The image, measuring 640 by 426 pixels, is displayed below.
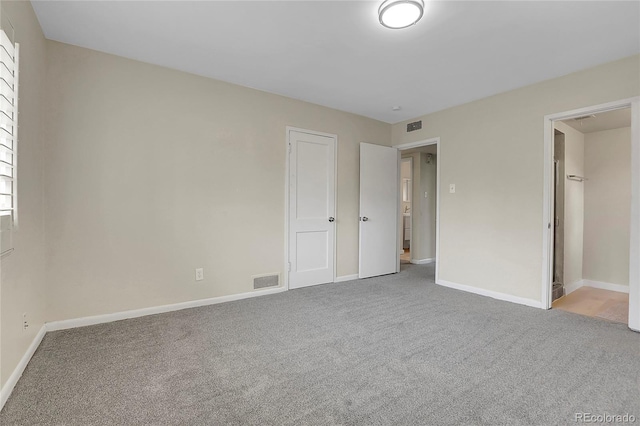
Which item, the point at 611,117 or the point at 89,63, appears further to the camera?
the point at 611,117

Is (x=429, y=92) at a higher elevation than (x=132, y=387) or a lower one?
higher

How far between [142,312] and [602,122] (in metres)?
5.72

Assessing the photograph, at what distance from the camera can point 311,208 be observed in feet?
13.0

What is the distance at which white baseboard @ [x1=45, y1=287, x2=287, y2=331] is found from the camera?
253 centimetres

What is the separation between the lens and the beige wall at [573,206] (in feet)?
12.9

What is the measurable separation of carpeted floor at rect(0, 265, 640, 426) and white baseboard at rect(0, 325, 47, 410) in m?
0.04

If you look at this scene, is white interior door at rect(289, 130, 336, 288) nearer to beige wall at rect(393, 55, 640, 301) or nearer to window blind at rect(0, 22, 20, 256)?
beige wall at rect(393, 55, 640, 301)

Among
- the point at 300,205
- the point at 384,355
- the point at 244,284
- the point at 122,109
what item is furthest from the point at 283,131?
the point at 384,355

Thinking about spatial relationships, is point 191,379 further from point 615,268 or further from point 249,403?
point 615,268

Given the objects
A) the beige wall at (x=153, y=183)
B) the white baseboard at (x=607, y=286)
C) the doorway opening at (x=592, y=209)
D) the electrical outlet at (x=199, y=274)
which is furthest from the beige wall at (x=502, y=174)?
the electrical outlet at (x=199, y=274)

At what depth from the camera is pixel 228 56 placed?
8.89ft

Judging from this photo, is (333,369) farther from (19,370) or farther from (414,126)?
(414,126)

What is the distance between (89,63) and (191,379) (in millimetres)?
2742

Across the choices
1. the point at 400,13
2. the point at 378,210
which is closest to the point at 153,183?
the point at 400,13
